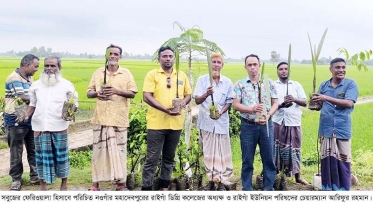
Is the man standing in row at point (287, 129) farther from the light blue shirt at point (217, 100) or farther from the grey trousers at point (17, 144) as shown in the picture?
the grey trousers at point (17, 144)

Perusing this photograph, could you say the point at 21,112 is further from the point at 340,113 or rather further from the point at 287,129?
the point at 340,113

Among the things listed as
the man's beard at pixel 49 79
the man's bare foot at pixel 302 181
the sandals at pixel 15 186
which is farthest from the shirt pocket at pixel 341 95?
the sandals at pixel 15 186

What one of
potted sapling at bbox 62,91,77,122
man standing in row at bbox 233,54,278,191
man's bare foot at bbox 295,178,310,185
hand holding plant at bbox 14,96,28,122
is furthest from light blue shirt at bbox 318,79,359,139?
hand holding plant at bbox 14,96,28,122

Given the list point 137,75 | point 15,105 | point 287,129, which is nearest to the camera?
point 15,105

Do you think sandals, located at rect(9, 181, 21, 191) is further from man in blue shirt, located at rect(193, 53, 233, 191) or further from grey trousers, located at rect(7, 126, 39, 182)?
man in blue shirt, located at rect(193, 53, 233, 191)

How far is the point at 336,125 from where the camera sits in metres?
4.53

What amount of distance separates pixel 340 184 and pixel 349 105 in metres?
0.88

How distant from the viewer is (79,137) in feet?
31.6

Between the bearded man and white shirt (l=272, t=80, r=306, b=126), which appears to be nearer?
the bearded man

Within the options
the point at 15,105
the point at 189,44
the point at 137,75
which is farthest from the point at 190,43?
the point at 137,75

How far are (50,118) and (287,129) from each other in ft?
8.98

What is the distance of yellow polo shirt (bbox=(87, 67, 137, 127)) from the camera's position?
4613 millimetres
